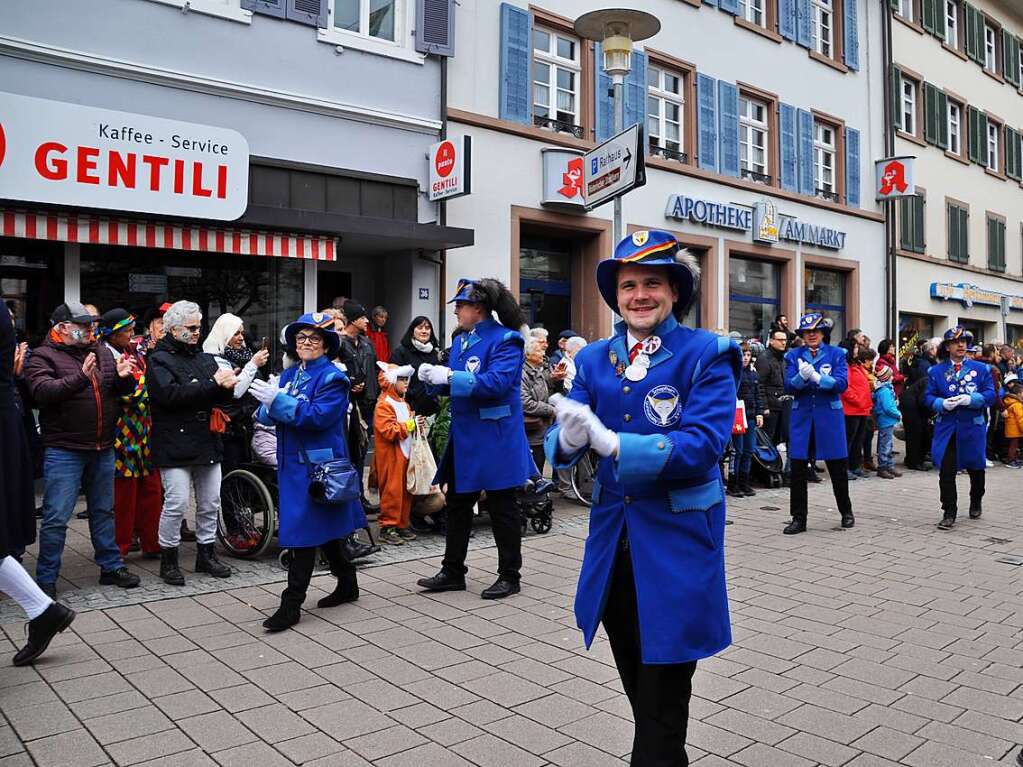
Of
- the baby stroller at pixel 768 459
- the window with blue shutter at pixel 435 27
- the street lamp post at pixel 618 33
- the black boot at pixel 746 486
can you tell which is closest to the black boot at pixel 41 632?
the street lamp post at pixel 618 33

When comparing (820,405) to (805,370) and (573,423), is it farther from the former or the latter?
(573,423)

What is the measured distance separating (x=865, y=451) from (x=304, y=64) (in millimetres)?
9683

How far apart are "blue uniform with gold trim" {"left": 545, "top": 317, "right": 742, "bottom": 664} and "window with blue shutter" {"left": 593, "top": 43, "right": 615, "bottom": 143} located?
12959 mm

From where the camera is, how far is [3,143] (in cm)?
882

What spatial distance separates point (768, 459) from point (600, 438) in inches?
358

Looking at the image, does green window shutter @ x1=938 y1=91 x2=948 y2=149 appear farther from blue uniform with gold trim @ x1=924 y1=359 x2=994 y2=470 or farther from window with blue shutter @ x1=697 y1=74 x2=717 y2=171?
blue uniform with gold trim @ x1=924 y1=359 x2=994 y2=470

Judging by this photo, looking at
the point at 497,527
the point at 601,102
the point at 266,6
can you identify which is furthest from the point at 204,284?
the point at 601,102

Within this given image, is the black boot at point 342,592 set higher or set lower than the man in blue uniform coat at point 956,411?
lower

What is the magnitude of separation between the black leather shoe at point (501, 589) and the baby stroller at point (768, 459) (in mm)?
5891

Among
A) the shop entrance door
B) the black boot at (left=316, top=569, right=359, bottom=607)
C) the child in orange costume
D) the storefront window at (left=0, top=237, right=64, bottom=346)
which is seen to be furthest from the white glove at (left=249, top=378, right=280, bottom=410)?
the shop entrance door

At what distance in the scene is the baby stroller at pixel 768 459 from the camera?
36.3 feet

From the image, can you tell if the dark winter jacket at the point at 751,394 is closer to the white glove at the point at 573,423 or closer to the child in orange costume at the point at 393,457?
the child in orange costume at the point at 393,457

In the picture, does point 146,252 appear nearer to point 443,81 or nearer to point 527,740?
point 443,81

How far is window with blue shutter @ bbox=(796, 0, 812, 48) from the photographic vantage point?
19375mm
